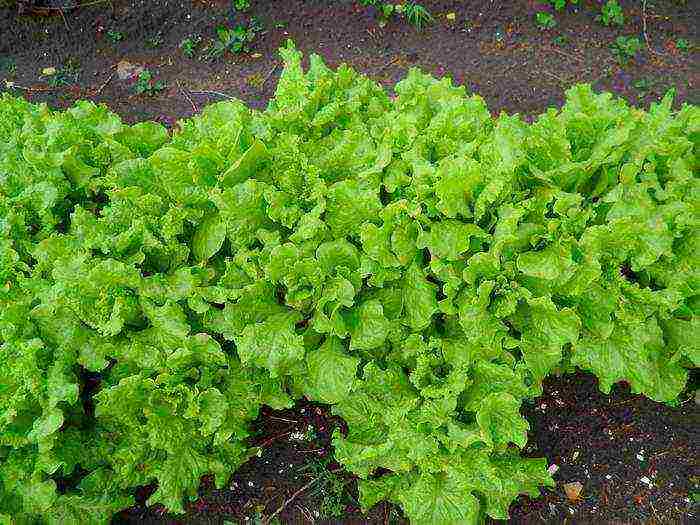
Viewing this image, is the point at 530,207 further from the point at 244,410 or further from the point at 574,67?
the point at 574,67

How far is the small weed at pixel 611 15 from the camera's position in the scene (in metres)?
5.42

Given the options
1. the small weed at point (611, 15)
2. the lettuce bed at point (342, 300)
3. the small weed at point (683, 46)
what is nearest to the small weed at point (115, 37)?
the lettuce bed at point (342, 300)

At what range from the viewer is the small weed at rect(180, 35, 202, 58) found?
5.28 m

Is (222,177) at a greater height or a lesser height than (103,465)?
greater

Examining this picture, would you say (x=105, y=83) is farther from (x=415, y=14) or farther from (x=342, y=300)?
(x=342, y=300)

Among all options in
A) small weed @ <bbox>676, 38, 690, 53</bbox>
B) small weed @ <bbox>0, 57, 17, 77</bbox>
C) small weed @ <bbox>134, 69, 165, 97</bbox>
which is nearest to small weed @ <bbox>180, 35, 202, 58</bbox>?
small weed @ <bbox>134, 69, 165, 97</bbox>

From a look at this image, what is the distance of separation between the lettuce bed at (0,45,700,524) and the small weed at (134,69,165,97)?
2.25 metres

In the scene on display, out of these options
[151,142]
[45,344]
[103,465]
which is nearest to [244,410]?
[103,465]

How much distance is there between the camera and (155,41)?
5.36 m

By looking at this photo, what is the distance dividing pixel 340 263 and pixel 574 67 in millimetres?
3406

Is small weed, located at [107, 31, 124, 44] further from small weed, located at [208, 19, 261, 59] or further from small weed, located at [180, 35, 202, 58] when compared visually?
small weed, located at [208, 19, 261, 59]

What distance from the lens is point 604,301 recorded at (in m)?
2.74

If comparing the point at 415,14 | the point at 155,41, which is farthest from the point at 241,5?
the point at 415,14

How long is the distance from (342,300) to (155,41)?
368cm
